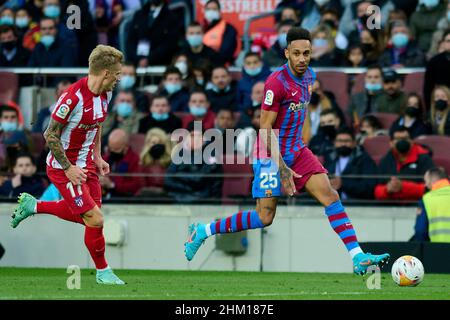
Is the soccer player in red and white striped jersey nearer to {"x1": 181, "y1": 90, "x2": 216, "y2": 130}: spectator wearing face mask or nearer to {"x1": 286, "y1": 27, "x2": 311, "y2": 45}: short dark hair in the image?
{"x1": 286, "y1": 27, "x2": 311, "y2": 45}: short dark hair

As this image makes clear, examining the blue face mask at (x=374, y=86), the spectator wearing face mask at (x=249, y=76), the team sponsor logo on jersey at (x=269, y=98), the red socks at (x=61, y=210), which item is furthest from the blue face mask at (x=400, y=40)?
the red socks at (x=61, y=210)

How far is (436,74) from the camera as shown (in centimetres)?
1839

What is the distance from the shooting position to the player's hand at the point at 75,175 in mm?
12203

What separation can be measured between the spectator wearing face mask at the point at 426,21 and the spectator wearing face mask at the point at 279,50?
1.80 m

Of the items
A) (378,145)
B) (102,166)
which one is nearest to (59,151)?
(102,166)

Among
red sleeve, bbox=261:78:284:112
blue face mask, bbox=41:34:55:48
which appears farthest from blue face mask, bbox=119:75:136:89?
red sleeve, bbox=261:78:284:112

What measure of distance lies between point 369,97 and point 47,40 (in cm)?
550

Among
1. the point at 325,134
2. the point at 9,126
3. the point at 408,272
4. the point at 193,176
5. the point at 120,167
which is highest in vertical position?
the point at 9,126

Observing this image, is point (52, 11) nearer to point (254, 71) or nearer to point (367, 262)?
point (254, 71)

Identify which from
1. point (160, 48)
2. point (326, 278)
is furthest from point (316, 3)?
point (326, 278)

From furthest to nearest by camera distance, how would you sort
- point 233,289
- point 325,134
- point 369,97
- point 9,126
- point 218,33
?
point 218,33, point 9,126, point 369,97, point 325,134, point 233,289

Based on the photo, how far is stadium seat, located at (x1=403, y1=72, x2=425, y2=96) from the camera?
62.6 ft

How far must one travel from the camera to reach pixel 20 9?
75.0 feet

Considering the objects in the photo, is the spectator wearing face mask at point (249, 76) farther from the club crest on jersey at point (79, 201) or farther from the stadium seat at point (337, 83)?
the club crest on jersey at point (79, 201)
